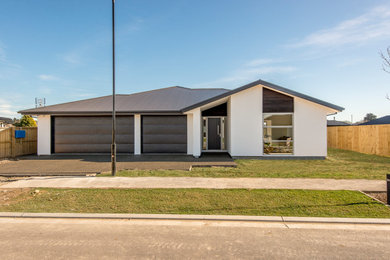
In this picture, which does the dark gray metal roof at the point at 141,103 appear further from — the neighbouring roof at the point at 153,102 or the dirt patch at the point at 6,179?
the dirt patch at the point at 6,179

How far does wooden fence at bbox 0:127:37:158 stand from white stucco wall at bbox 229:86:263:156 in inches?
526

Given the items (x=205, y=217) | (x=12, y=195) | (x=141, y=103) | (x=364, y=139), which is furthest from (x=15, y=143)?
(x=364, y=139)

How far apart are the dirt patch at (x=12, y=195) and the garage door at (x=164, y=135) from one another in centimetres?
775

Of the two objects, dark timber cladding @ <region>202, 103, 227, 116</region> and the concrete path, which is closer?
the concrete path

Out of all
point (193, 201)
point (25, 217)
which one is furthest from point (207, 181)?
point (25, 217)

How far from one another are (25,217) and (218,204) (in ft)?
14.6

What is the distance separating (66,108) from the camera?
1441 centimetres

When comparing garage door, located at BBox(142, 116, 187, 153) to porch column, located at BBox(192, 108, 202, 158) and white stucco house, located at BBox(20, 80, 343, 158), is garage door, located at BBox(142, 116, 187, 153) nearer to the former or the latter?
white stucco house, located at BBox(20, 80, 343, 158)

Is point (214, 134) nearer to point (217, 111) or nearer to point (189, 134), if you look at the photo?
point (217, 111)

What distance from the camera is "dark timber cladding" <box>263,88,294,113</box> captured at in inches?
504

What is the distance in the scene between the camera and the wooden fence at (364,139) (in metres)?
14.6

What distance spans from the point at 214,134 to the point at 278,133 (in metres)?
4.43

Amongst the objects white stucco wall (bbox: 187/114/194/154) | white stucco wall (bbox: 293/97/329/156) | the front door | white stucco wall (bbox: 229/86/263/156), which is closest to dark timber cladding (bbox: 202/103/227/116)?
the front door

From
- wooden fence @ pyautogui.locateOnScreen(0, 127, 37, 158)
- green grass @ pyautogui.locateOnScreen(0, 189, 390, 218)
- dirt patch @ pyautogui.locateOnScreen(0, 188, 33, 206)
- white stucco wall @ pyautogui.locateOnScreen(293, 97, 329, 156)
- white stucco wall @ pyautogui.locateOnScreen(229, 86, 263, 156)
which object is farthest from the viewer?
wooden fence @ pyautogui.locateOnScreen(0, 127, 37, 158)
